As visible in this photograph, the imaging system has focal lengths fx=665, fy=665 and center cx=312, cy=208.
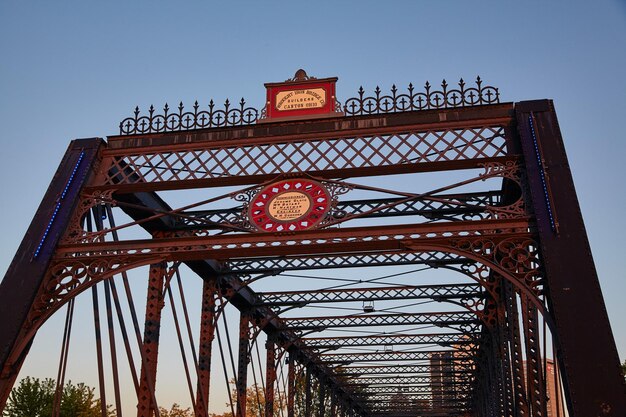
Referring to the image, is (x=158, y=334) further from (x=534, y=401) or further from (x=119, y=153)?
(x=534, y=401)

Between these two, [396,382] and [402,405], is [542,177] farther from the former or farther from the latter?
[402,405]

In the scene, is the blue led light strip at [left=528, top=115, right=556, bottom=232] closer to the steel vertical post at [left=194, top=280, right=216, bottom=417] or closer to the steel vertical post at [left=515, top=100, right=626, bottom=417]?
the steel vertical post at [left=515, top=100, right=626, bottom=417]

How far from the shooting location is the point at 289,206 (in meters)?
11.5

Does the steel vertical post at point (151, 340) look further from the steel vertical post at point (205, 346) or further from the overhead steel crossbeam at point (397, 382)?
the overhead steel crossbeam at point (397, 382)

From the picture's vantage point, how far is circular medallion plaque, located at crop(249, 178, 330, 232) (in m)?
11.3

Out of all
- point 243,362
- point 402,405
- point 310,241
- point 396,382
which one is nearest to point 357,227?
point 310,241

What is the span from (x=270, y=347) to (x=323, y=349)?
4.83 meters

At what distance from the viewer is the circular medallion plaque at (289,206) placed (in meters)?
11.3

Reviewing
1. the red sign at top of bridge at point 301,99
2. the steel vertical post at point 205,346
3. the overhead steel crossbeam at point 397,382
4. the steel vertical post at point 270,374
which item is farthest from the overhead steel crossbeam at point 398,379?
the red sign at top of bridge at point 301,99

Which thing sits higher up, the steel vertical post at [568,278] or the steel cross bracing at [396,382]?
the steel cross bracing at [396,382]

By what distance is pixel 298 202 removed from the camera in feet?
37.7

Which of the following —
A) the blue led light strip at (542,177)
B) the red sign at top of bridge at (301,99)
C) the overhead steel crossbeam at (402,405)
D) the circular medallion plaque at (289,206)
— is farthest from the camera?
the overhead steel crossbeam at (402,405)

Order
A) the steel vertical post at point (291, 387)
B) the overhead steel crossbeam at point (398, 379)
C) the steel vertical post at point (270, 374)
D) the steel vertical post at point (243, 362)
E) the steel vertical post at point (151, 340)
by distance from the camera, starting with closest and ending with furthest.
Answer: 1. the steel vertical post at point (151, 340)
2. the steel vertical post at point (243, 362)
3. the steel vertical post at point (270, 374)
4. the steel vertical post at point (291, 387)
5. the overhead steel crossbeam at point (398, 379)

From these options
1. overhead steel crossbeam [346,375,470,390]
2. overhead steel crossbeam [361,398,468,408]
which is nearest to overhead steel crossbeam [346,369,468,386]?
overhead steel crossbeam [346,375,470,390]
